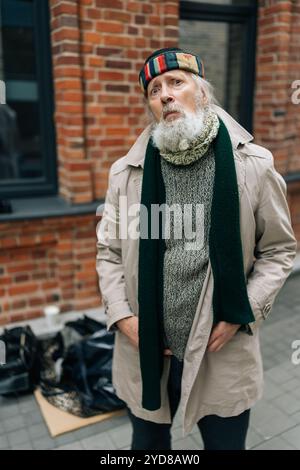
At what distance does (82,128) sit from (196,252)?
1.98m

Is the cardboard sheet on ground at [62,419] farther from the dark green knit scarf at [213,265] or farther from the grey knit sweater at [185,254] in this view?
the grey knit sweater at [185,254]

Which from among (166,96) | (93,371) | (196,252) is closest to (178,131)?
(166,96)

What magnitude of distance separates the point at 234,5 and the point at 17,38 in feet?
7.25

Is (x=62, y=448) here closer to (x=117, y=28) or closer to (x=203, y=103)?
(x=203, y=103)

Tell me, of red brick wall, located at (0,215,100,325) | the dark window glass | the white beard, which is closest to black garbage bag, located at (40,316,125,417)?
red brick wall, located at (0,215,100,325)

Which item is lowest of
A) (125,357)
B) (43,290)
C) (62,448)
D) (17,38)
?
(62,448)

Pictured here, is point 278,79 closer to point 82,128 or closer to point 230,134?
point 82,128

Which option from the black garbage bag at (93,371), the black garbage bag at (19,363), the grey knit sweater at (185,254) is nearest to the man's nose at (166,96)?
the grey knit sweater at (185,254)

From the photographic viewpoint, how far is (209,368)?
170 cm

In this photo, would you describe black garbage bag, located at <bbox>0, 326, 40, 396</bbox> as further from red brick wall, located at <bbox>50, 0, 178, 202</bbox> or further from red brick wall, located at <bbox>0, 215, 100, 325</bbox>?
red brick wall, located at <bbox>50, 0, 178, 202</bbox>

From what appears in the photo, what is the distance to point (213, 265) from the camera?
1.58m

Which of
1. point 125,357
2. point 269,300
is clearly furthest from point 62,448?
point 269,300

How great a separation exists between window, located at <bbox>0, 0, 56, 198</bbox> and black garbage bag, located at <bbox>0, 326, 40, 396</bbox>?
1.21m

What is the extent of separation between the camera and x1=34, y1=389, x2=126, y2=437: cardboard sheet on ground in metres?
2.61
